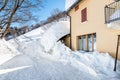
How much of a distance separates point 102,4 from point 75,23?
17.4 feet

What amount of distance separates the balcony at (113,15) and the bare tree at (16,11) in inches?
323

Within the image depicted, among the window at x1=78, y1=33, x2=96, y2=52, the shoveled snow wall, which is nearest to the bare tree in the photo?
the shoveled snow wall

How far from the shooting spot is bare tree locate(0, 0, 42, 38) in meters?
14.1

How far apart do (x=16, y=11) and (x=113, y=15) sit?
9431mm

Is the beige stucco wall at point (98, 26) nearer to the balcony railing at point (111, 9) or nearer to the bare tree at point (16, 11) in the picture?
the balcony railing at point (111, 9)

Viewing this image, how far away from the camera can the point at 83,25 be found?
527 inches

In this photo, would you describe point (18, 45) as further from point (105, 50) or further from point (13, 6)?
point (105, 50)

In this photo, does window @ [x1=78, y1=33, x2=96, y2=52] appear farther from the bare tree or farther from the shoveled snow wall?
the bare tree

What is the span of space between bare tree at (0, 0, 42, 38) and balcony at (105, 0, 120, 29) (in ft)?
26.9

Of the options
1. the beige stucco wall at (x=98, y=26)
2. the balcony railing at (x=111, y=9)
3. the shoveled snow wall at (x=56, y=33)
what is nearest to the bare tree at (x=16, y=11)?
the shoveled snow wall at (x=56, y=33)

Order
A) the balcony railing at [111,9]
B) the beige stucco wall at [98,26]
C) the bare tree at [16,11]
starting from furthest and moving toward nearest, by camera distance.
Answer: the bare tree at [16,11] → the beige stucco wall at [98,26] → the balcony railing at [111,9]


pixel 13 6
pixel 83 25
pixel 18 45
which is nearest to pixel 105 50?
pixel 83 25

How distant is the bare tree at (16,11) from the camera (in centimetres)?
1409

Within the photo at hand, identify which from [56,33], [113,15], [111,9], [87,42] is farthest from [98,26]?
[56,33]
